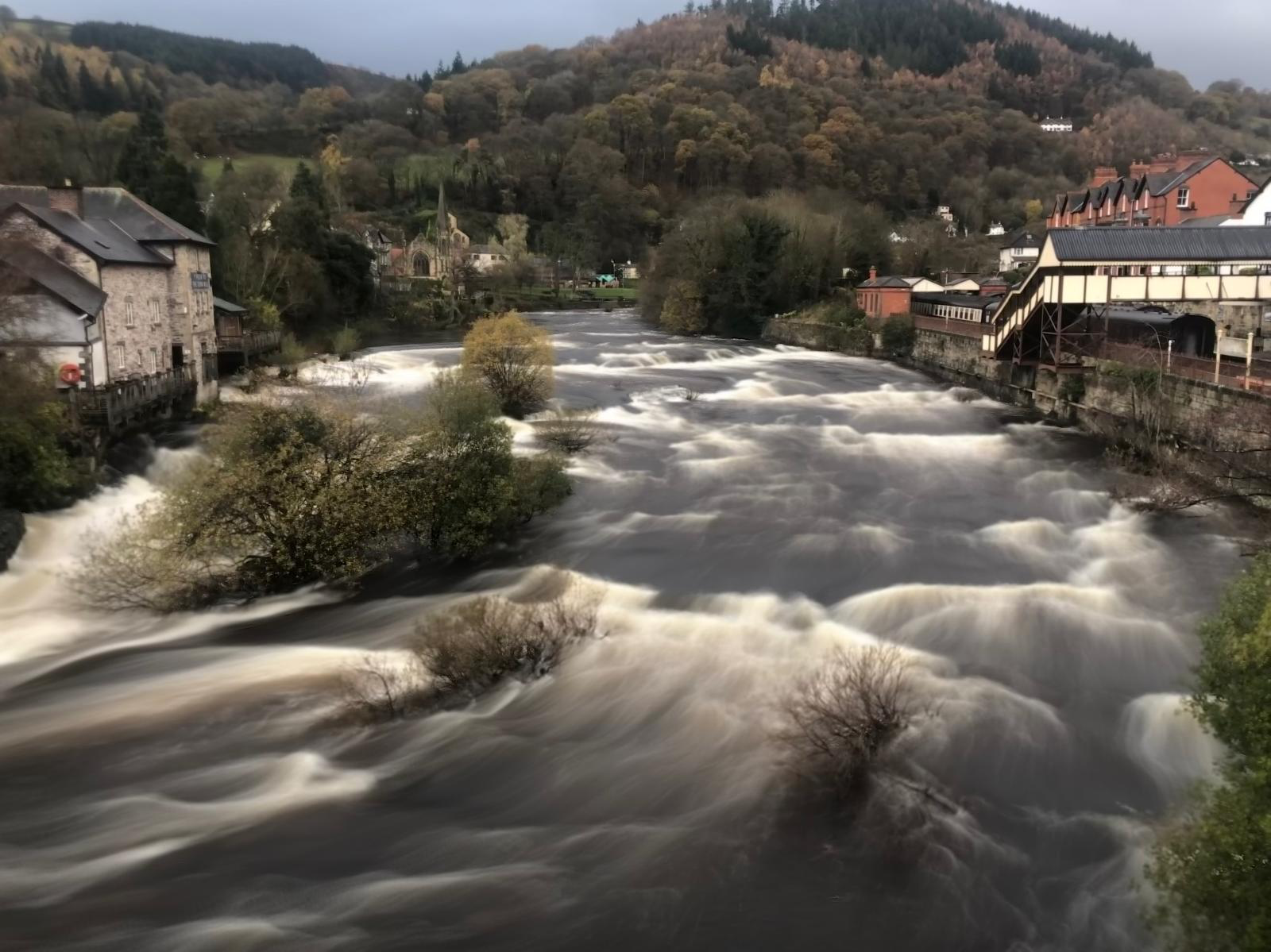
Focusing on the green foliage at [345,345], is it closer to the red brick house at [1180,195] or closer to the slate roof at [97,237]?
the slate roof at [97,237]

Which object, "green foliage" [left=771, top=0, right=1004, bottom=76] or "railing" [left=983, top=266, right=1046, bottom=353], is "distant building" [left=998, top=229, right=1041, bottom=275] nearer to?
"railing" [left=983, top=266, right=1046, bottom=353]

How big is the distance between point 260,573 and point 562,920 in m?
9.71

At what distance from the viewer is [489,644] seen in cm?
1320

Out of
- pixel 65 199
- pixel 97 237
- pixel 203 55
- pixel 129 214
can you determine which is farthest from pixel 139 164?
pixel 203 55

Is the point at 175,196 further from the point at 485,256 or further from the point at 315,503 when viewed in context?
the point at 485,256

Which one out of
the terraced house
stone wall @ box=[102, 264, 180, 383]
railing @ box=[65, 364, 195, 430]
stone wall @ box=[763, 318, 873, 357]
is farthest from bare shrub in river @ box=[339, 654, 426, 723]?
stone wall @ box=[763, 318, 873, 357]

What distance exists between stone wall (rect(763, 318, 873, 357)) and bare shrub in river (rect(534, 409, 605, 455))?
84.1 ft

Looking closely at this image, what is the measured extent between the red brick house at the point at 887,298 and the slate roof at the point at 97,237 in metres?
34.7

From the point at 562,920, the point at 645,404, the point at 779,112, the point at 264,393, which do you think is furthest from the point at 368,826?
the point at 779,112

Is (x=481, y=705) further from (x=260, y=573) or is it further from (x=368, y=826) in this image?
(x=260, y=573)

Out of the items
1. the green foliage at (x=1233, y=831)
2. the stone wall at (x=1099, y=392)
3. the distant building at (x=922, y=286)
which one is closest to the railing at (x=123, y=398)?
the green foliage at (x=1233, y=831)

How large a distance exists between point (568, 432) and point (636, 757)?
52.7 feet

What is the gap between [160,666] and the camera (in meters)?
13.7

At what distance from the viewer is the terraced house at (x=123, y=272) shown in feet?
80.1
